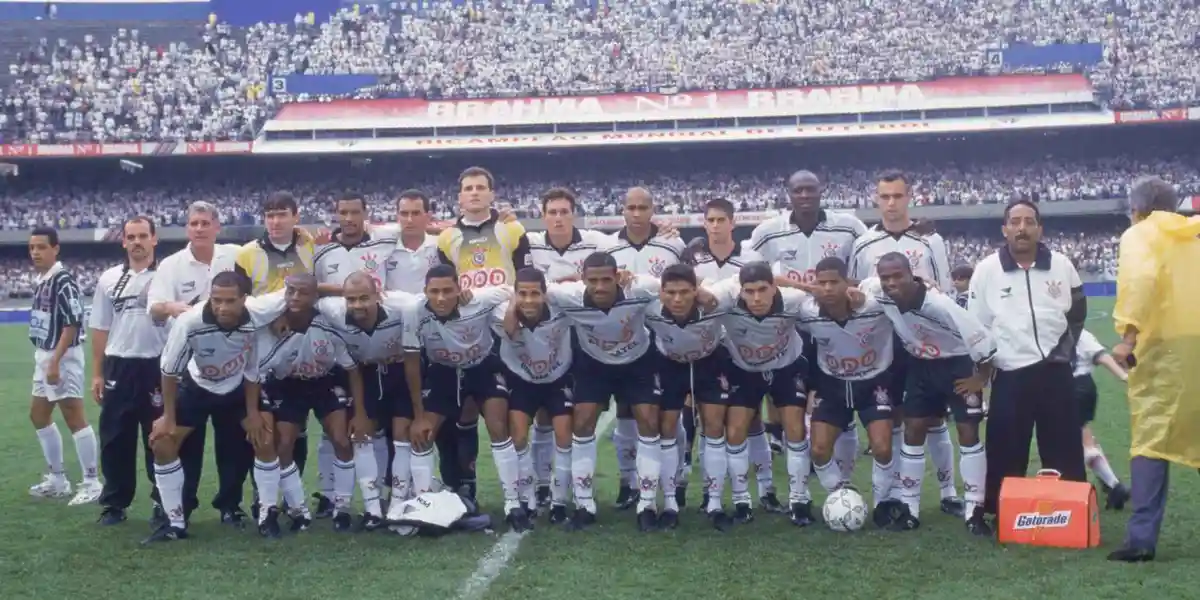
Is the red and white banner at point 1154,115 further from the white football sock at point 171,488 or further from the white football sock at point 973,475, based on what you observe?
the white football sock at point 171,488

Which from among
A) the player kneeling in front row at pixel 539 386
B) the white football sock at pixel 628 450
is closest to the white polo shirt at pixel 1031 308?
the white football sock at pixel 628 450

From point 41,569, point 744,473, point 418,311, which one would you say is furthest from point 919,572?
point 41,569

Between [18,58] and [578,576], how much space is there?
153ft

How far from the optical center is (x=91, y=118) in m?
41.8

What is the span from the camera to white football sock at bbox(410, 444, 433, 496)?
7.14 m

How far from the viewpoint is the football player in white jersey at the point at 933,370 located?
6.66 meters

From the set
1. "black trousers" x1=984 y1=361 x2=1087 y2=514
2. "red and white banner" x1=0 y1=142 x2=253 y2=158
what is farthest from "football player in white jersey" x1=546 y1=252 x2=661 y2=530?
"red and white banner" x1=0 y1=142 x2=253 y2=158

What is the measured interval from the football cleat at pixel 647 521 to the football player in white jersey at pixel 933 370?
1.44 metres

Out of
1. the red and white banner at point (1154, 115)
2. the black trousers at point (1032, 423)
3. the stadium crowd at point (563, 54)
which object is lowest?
the black trousers at point (1032, 423)

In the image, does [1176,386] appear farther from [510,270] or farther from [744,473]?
[510,270]

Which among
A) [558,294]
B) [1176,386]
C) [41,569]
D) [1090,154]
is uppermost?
[1090,154]

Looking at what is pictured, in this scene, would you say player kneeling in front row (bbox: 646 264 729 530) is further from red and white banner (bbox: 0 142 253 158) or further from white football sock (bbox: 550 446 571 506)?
red and white banner (bbox: 0 142 253 158)

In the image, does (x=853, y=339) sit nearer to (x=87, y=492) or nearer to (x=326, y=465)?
(x=326, y=465)

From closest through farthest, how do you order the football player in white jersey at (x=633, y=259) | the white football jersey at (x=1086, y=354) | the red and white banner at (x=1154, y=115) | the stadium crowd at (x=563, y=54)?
the white football jersey at (x=1086, y=354), the football player in white jersey at (x=633, y=259), the red and white banner at (x=1154, y=115), the stadium crowd at (x=563, y=54)
